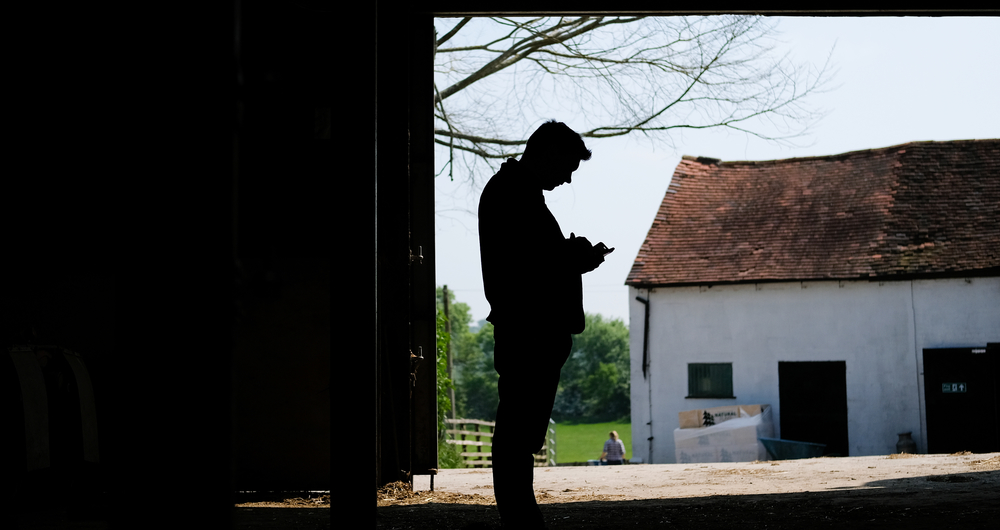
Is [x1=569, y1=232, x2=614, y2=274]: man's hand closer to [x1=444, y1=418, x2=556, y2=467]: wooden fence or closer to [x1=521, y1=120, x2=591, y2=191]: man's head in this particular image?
[x1=521, y1=120, x2=591, y2=191]: man's head

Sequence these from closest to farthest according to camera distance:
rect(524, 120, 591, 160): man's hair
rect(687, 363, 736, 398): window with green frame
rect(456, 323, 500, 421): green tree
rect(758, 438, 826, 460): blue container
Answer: rect(524, 120, 591, 160): man's hair, rect(758, 438, 826, 460): blue container, rect(687, 363, 736, 398): window with green frame, rect(456, 323, 500, 421): green tree

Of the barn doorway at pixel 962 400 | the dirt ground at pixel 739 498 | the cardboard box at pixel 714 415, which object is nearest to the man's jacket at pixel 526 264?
the dirt ground at pixel 739 498

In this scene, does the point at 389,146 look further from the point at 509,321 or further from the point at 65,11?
the point at 509,321

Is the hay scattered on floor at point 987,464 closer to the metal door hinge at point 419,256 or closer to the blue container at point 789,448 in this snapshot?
the metal door hinge at point 419,256

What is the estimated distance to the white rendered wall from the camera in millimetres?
18594

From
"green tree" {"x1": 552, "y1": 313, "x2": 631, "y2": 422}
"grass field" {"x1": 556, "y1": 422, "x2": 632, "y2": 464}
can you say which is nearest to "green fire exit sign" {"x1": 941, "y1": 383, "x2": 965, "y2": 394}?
"grass field" {"x1": 556, "y1": 422, "x2": 632, "y2": 464}

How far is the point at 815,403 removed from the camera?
1945cm

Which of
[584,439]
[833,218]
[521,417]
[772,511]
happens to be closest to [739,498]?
[772,511]

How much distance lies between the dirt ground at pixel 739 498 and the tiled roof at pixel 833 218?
42.4 ft

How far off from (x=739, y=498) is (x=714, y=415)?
15591mm

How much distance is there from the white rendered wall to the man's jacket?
18.0 metres

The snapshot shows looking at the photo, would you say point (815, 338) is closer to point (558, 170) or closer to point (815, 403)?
point (815, 403)

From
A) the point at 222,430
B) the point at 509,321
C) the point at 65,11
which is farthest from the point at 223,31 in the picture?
the point at 65,11

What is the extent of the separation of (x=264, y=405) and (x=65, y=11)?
2812mm
